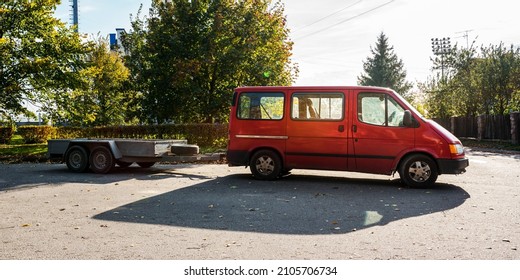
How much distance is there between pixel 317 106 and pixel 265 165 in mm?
1864

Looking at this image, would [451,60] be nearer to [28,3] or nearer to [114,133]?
[114,133]

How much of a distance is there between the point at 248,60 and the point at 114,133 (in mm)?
8780

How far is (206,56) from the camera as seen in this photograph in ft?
73.3

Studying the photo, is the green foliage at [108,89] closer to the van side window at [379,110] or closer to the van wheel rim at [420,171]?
the van side window at [379,110]

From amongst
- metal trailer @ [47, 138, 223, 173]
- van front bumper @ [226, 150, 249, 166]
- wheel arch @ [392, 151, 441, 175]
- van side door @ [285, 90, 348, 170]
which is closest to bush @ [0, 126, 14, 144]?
metal trailer @ [47, 138, 223, 173]

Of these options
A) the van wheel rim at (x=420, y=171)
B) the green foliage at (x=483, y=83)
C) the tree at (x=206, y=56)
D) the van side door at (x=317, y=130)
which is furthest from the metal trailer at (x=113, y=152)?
the green foliage at (x=483, y=83)

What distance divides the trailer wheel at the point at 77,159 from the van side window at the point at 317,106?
6044 mm

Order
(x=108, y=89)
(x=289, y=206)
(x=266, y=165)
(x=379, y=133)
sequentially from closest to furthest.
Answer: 1. (x=289, y=206)
2. (x=379, y=133)
3. (x=266, y=165)
4. (x=108, y=89)

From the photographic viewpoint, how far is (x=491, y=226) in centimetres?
639

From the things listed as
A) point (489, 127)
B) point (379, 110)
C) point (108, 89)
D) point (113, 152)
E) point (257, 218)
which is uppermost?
point (108, 89)

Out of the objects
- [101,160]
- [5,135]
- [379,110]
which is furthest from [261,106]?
[5,135]

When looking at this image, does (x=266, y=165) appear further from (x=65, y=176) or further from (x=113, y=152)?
(x=65, y=176)

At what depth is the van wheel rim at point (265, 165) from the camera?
11.2 m

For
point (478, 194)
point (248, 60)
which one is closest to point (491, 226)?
point (478, 194)
